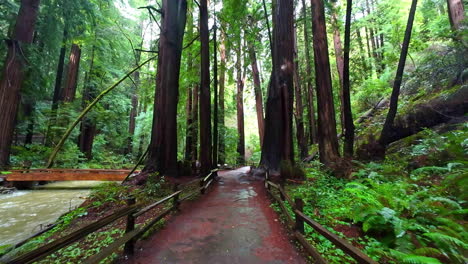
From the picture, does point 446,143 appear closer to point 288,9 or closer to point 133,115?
point 288,9

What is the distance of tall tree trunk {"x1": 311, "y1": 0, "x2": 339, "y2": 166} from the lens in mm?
9028

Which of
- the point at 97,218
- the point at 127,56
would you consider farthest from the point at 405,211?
the point at 127,56

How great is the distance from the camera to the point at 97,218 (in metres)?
5.65

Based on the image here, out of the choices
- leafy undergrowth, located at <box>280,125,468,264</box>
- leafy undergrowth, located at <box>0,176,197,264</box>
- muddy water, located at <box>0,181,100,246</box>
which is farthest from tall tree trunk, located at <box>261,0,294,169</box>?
muddy water, located at <box>0,181,100,246</box>

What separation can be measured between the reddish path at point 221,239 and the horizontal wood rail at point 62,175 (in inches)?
320

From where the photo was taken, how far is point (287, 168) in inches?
364

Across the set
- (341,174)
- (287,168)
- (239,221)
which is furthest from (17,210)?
(341,174)

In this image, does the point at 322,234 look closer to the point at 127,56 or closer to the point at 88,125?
the point at 88,125

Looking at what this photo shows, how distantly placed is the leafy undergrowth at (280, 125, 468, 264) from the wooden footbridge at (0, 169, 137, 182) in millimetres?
10637

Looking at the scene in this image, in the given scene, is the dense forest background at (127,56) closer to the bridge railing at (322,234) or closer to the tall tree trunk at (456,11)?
the tall tree trunk at (456,11)

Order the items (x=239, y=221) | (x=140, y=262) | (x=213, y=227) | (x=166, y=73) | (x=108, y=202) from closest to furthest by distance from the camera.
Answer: (x=140, y=262)
(x=213, y=227)
(x=239, y=221)
(x=108, y=202)
(x=166, y=73)

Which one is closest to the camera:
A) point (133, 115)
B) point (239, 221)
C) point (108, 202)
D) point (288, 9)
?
point (239, 221)

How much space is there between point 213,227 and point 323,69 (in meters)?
8.18

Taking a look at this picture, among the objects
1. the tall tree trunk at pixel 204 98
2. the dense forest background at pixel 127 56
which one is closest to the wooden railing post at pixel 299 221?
the tall tree trunk at pixel 204 98
